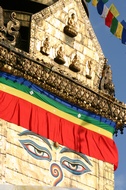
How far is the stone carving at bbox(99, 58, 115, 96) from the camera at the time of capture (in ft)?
69.8

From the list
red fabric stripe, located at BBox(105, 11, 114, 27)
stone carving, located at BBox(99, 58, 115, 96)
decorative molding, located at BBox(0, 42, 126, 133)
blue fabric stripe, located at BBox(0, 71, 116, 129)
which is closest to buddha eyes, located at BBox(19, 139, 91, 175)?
blue fabric stripe, located at BBox(0, 71, 116, 129)

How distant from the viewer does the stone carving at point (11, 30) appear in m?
18.8

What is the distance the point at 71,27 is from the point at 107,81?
229 cm

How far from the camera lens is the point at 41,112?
1892 cm

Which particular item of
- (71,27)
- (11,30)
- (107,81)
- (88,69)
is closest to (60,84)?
(88,69)

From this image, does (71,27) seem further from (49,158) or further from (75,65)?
(49,158)

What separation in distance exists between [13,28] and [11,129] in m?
3.38

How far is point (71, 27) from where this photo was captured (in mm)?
20984

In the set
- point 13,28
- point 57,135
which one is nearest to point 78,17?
point 13,28

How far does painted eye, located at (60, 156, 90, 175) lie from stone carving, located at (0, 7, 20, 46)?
394 centimetres

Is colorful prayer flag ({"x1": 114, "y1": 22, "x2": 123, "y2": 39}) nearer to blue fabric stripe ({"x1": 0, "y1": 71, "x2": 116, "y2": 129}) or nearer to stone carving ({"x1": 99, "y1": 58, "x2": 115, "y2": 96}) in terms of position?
stone carving ({"x1": 99, "y1": 58, "x2": 115, "y2": 96})

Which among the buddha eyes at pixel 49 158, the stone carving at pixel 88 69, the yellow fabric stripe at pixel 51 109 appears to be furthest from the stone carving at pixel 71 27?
the buddha eyes at pixel 49 158

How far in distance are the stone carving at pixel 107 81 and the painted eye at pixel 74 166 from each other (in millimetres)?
2936

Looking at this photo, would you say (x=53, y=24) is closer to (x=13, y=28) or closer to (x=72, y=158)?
(x=13, y=28)
